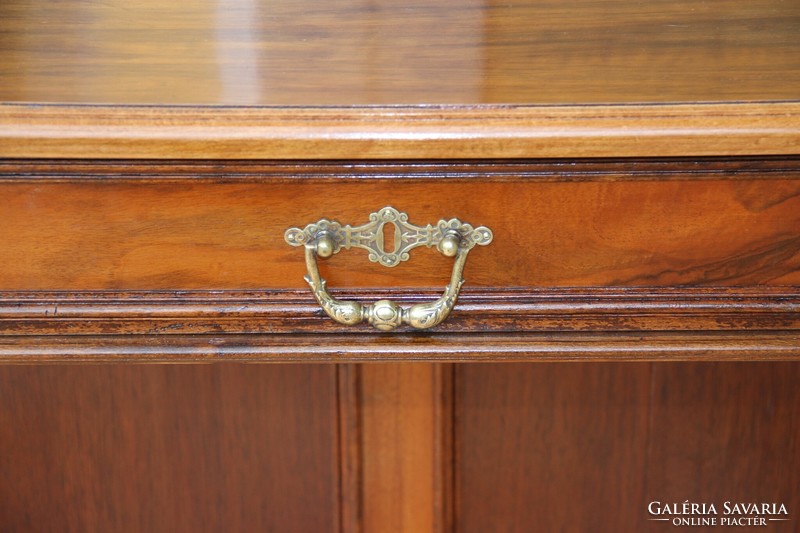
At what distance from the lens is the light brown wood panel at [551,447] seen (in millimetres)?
700

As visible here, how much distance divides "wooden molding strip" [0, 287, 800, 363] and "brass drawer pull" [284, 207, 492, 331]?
0.05 ft

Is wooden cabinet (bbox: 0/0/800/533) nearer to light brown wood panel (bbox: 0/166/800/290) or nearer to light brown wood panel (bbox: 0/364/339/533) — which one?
light brown wood panel (bbox: 0/166/800/290)

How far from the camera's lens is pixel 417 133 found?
33 centimetres

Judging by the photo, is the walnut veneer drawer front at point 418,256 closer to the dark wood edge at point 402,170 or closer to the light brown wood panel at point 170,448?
the dark wood edge at point 402,170

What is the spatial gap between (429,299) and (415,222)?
1.7 inches

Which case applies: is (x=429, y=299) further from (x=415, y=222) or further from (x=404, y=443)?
(x=404, y=443)

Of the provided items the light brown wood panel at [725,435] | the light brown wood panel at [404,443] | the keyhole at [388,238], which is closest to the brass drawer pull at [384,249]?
the keyhole at [388,238]

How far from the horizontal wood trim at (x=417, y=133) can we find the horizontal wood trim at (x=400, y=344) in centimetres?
10


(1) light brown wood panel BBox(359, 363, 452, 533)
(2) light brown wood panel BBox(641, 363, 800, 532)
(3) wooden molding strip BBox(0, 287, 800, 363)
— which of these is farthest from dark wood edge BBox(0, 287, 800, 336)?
(2) light brown wood panel BBox(641, 363, 800, 532)

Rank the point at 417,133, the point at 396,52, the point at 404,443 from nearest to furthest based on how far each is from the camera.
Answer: the point at 417,133 → the point at 396,52 → the point at 404,443

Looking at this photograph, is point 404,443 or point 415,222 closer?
point 415,222

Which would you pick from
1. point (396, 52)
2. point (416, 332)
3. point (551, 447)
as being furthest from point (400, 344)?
point (551, 447)

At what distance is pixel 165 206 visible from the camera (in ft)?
1.17

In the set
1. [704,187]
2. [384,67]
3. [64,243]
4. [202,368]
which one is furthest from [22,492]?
[704,187]
